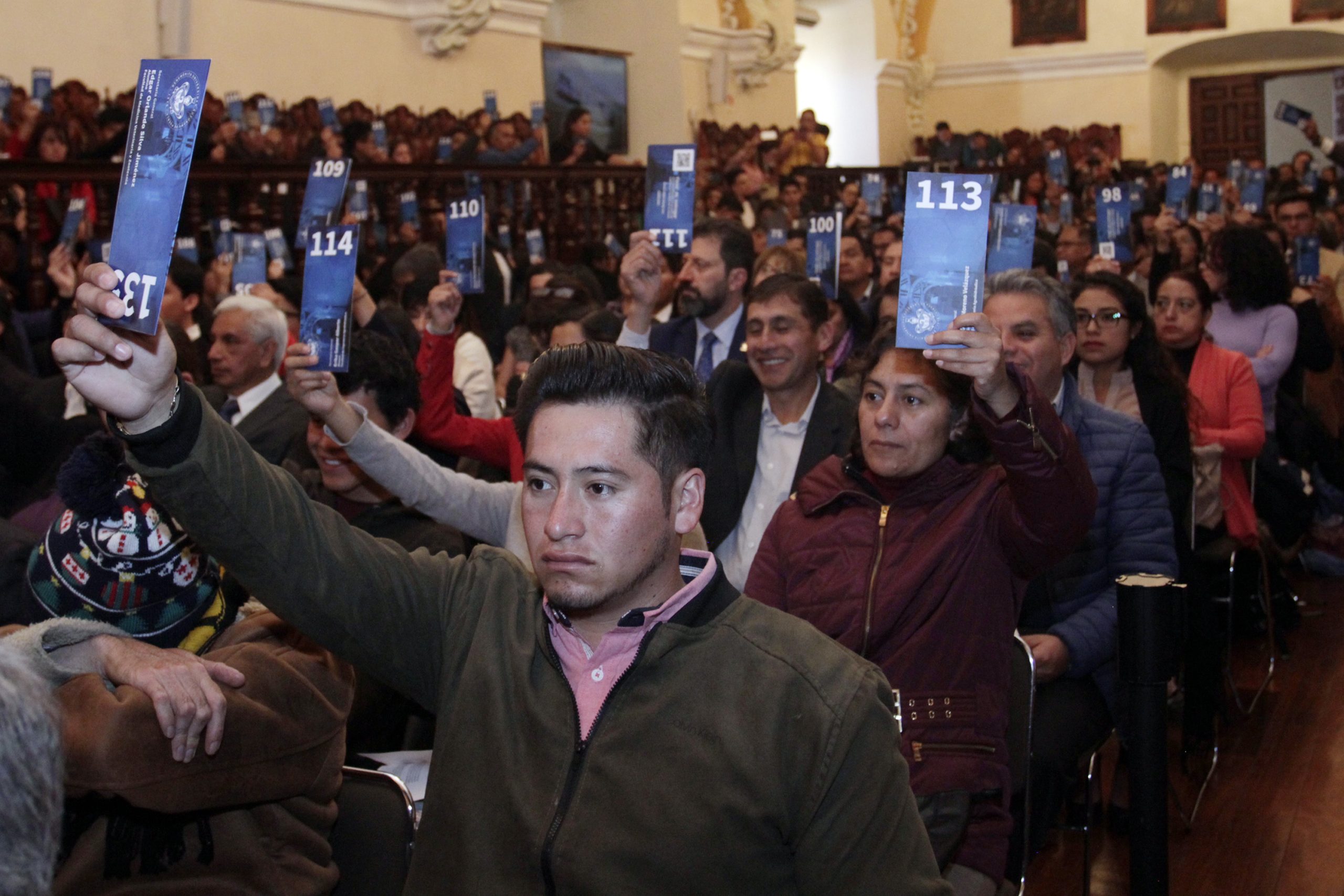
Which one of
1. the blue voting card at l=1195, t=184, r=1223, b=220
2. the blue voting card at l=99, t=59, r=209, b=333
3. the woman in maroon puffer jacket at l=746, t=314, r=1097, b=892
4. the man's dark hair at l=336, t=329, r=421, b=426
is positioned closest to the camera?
the blue voting card at l=99, t=59, r=209, b=333

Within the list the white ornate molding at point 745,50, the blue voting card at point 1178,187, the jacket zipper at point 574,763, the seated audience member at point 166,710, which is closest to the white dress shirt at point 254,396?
the seated audience member at point 166,710

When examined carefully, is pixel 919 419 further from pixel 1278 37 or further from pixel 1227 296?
→ pixel 1278 37

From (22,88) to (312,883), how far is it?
7.72m

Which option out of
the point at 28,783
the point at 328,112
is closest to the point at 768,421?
the point at 28,783

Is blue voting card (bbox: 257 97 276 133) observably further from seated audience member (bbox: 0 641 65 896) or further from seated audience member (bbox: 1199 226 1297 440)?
seated audience member (bbox: 0 641 65 896)

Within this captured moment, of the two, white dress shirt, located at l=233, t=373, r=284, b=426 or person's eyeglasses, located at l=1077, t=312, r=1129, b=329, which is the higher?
person's eyeglasses, located at l=1077, t=312, r=1129, b=329

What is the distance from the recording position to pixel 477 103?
13.2 m

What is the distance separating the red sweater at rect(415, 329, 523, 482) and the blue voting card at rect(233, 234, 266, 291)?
1.90 m

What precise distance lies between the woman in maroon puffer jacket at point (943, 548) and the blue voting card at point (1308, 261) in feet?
17.9

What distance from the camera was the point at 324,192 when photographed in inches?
175

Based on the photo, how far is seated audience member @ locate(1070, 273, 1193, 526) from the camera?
4188 mm

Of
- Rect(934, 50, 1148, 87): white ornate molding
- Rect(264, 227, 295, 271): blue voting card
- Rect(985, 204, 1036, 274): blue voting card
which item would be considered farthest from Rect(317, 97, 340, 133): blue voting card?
Rect(934, 50, 1148, 87): white ornate molding

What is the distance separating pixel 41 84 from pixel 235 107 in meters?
1.75

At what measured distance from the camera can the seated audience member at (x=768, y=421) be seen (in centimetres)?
362
